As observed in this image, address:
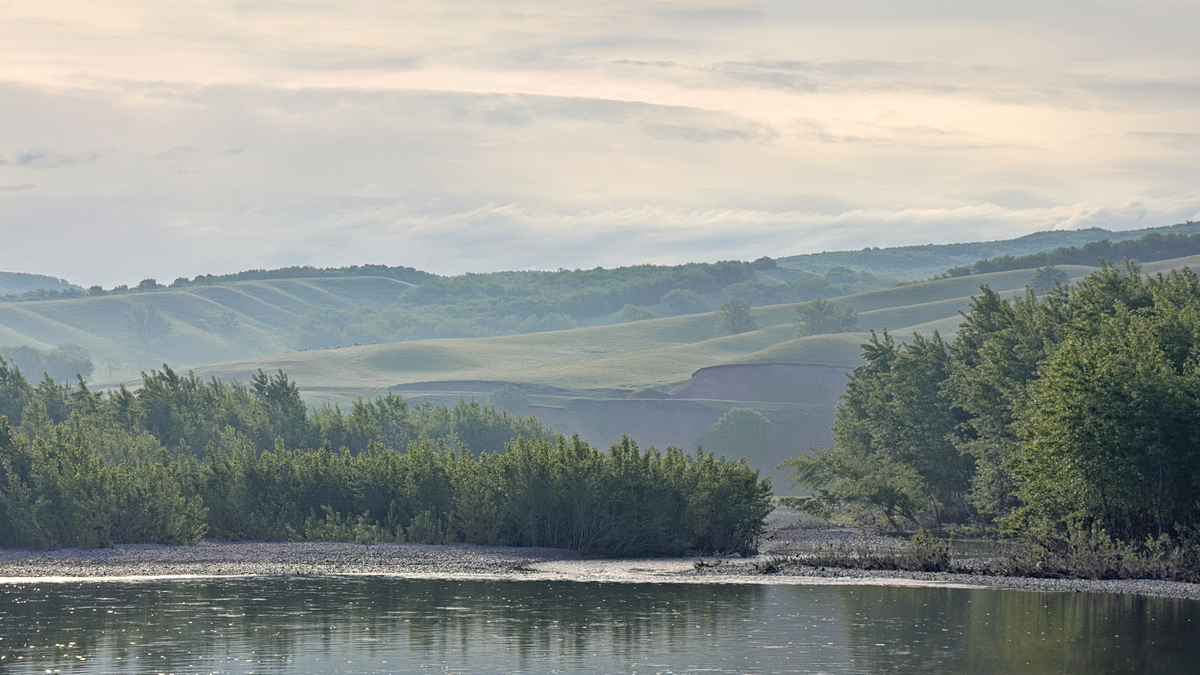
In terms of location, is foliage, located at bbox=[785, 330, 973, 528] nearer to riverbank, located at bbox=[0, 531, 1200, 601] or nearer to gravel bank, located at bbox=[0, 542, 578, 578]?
riverbank, located at bbox=[0, 531, 1200, 601]

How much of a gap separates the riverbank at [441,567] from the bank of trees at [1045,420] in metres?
3.54

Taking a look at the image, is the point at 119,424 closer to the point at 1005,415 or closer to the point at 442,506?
the point at 442,506

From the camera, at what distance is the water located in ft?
82.1

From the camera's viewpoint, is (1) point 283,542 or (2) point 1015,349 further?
(2) point 1015,349

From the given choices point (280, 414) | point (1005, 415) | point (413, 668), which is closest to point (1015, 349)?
point (1005, 415)

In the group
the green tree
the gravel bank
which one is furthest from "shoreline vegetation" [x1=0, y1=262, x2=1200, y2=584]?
the gravel bank

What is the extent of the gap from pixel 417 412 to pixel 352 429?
25.6 metres

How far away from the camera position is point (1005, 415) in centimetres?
5319

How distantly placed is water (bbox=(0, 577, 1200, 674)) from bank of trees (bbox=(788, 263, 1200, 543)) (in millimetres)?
5735

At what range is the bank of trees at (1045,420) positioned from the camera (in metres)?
38.5

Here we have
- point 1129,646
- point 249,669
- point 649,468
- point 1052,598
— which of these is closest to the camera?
point 249,669

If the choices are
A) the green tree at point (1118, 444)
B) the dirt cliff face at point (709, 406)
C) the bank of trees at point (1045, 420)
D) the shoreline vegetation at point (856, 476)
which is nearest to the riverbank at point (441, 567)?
the shoreline vegetation at point (856, 476)

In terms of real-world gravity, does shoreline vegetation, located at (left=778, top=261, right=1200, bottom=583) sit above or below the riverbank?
above

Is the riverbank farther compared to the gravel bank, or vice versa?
the gravel bank
